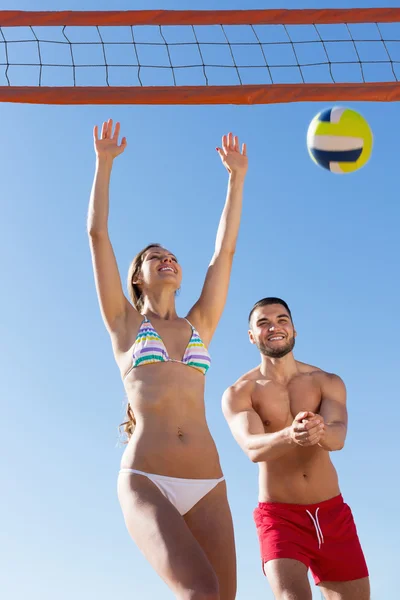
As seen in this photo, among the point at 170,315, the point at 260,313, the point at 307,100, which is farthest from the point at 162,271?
the point at 307,100

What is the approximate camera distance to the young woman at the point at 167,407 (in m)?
3.28

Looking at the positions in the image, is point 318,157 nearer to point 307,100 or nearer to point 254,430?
point 307,100

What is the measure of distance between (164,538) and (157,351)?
97 centimetres

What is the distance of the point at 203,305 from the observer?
436 cm

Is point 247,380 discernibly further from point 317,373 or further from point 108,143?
point 108,143

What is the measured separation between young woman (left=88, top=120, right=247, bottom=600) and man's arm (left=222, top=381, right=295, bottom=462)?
0.70 meters

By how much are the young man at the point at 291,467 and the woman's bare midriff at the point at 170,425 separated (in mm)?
701

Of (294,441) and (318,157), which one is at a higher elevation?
(318,157)

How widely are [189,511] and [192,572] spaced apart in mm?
492

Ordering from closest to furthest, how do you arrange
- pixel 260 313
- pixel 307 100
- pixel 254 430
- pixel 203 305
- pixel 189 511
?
pixel 189 511 → pixel 203 305 → pixel 254 430 → pixel 260 313 → pixel 307 100

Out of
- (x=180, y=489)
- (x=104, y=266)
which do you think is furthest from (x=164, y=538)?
(x=104, y=266)

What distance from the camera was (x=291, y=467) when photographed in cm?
483

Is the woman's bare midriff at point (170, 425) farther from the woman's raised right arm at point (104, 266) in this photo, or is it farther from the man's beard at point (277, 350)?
the man's beard at point (277, 350)

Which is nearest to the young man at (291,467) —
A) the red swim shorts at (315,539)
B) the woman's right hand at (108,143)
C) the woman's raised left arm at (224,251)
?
the red swim shorts at (315,539)
